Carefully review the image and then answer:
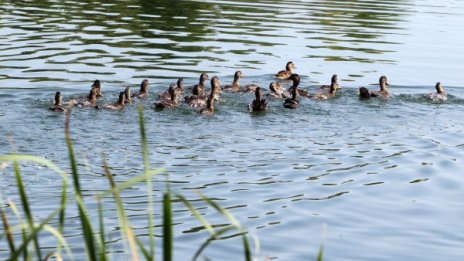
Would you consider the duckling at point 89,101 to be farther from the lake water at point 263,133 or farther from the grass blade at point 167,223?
the grass blade at point 167,223

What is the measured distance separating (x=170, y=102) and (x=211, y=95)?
1.93 ft

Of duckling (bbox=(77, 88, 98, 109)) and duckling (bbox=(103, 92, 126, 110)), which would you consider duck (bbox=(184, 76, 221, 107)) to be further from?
Answer: duckling (bbox=(77, 88, 98, 109))

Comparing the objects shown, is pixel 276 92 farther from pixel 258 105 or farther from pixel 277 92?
pixel 258 105

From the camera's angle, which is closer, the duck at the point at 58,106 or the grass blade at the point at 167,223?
the grass blade at the point at 167,223

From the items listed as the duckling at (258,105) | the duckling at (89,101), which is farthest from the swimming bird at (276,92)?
the duckling at (89,101)

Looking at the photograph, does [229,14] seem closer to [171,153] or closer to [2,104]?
[2,104]

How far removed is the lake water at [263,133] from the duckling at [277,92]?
13.3 inches

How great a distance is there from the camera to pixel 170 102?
41.4 feet

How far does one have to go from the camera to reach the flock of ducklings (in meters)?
12.5

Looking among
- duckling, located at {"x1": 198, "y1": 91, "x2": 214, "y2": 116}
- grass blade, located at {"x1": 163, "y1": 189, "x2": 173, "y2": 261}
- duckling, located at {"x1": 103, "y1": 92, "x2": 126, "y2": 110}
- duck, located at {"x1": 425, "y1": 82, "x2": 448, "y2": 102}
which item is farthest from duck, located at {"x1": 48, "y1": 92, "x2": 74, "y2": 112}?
grass blade, located at {"x1": 163, "y1": 189, "x2": 173, "y2": 261}

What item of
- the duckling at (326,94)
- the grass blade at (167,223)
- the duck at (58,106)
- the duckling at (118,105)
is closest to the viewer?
the grass blade at (167,223)

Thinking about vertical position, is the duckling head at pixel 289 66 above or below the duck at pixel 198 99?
above

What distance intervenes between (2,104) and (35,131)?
5.26 feet

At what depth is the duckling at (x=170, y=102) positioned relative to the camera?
1246 centimetres
